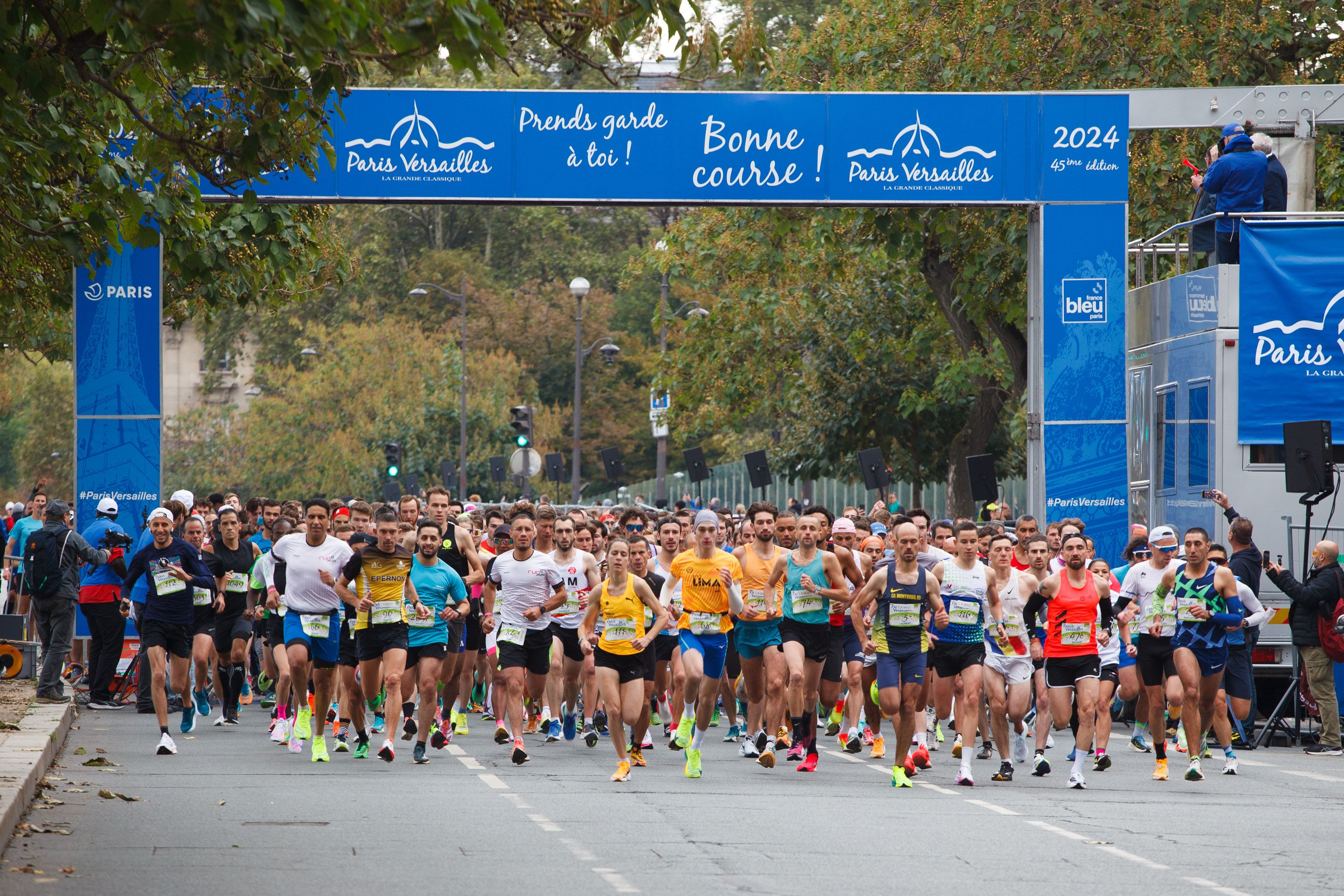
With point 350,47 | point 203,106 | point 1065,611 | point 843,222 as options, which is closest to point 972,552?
point 1065,611

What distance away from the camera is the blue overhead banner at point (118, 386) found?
63.3 feet

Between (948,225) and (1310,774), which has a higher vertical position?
(948,225)

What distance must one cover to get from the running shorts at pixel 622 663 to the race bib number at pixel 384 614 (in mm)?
1504

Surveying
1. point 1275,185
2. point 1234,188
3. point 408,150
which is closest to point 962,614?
point 1234,188

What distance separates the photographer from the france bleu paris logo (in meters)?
19.7

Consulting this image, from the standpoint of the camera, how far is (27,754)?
12773 mm

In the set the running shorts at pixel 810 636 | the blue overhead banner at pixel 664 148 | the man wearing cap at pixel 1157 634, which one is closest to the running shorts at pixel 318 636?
the running shorts at pixel 810 636

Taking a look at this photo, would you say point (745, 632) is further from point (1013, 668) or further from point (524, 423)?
point (524, 423)

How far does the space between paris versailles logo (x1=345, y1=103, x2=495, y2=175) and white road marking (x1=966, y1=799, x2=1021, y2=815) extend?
9.49 meters

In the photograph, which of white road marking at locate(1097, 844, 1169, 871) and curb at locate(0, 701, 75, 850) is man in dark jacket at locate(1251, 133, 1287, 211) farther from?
curb at locate(0, 701, 75, 850)

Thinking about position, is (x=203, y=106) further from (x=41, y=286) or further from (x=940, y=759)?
(x=940, y=759)

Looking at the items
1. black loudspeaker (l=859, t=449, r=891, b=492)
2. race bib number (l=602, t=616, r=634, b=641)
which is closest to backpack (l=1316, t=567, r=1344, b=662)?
race bib number (l=602, t=616, r=634, b=641)

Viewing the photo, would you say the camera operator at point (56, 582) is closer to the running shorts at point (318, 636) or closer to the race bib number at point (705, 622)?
the running shorts at point (318, 636)

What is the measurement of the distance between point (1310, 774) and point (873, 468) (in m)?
14.8
